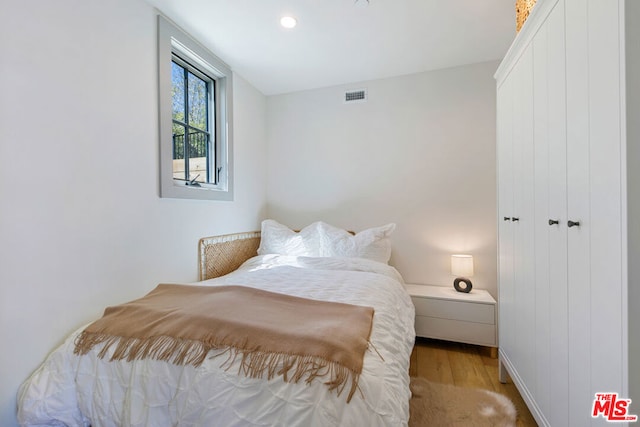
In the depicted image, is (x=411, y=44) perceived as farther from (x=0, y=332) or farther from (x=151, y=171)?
(x=0, y=332)

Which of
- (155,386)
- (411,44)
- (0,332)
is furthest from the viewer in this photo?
(411,44)

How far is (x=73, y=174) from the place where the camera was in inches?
55.4

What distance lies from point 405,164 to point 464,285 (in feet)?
4.32

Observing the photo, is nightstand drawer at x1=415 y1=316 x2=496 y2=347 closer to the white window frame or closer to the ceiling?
the white window frame

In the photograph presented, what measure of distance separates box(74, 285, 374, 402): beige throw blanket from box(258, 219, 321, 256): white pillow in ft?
4.14

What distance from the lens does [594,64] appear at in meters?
0.85

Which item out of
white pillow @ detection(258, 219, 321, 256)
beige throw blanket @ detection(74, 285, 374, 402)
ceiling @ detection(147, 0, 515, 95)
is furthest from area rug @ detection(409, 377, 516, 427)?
ceiling @ detection(147, 0, 515, 95)

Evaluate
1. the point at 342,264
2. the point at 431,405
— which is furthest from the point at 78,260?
the point at 431,405

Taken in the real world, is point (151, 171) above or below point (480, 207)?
above

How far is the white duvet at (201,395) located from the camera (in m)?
0.84

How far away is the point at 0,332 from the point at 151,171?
109 centimetres

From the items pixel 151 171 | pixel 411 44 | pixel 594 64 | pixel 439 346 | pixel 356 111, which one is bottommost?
pixel 439 346

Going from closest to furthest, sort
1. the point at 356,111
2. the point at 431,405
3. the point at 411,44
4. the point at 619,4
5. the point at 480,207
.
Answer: the point at 619,4 → the point at 431,405 → the point at 411,44 → the point at 480,207 → the point at 356,111

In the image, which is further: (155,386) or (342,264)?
(342,264)
